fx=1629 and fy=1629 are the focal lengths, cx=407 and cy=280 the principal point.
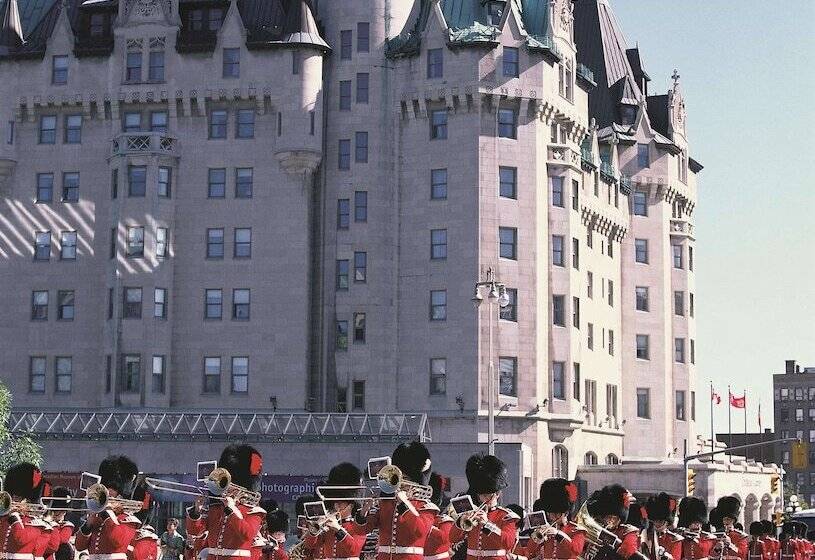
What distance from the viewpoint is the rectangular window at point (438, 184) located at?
82.6 m

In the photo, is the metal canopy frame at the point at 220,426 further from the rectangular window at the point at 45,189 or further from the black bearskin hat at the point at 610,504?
the black bearskin hat at the point at 610,504

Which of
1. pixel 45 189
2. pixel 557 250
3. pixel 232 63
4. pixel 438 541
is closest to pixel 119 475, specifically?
pixel 438 541

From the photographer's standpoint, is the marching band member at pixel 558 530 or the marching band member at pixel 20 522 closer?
the marching band member at pixel 20 522

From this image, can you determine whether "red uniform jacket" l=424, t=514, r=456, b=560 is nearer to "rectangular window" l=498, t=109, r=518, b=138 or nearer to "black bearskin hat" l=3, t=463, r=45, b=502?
"black bearskin hat" l=3, t=463, r=45, b=502

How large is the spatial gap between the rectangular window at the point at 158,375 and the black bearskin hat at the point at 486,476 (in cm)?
6350

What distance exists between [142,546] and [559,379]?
216 ft

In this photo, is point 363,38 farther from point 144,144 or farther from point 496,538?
point 496,538

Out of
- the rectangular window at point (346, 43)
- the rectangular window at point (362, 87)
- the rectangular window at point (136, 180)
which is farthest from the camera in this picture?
the rectangular window at point (346, 43)

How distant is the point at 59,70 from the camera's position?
85.8 m

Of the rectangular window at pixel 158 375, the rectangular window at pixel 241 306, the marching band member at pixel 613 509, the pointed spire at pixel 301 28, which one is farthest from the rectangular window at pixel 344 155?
the marching band member at pixel 613 509

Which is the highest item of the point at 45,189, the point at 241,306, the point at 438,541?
the point at 45,189

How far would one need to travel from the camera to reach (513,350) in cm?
8175

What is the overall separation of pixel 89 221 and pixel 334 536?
67.9 metres

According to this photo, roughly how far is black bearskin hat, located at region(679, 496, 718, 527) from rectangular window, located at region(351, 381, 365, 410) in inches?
2237
